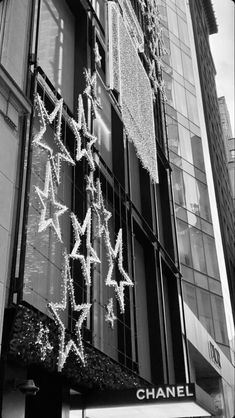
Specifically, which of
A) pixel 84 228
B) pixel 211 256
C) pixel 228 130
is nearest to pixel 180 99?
pixel 211 256

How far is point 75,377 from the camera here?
11.2m

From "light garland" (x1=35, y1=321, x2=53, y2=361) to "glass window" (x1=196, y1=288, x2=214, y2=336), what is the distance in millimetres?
21914

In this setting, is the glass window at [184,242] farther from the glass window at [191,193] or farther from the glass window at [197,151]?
the glass window at [197,151]

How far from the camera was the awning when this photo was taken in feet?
39.5

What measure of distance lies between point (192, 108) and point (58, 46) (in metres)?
26.3

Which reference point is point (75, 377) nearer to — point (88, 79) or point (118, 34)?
point (88, 79)

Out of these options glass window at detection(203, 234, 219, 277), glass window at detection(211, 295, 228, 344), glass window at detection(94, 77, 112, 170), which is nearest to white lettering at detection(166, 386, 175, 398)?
glass window at detection(94, 77, 112, 170)

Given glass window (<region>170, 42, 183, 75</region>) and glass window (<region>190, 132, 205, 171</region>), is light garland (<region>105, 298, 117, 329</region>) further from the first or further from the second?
glass window (<region>170, 42, 183, 75</region>)

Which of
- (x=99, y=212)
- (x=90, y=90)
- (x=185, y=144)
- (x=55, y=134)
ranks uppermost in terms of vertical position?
(x=185, y=144)

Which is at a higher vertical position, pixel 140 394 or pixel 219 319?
pixel 219 319

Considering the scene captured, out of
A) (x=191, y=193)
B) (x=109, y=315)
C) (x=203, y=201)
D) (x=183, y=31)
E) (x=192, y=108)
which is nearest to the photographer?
(x=109, y=315)

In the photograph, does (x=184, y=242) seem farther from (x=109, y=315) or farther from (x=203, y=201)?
(x=109, y=315)

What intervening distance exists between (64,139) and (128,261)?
4743 mm

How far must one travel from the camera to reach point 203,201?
36.4m
